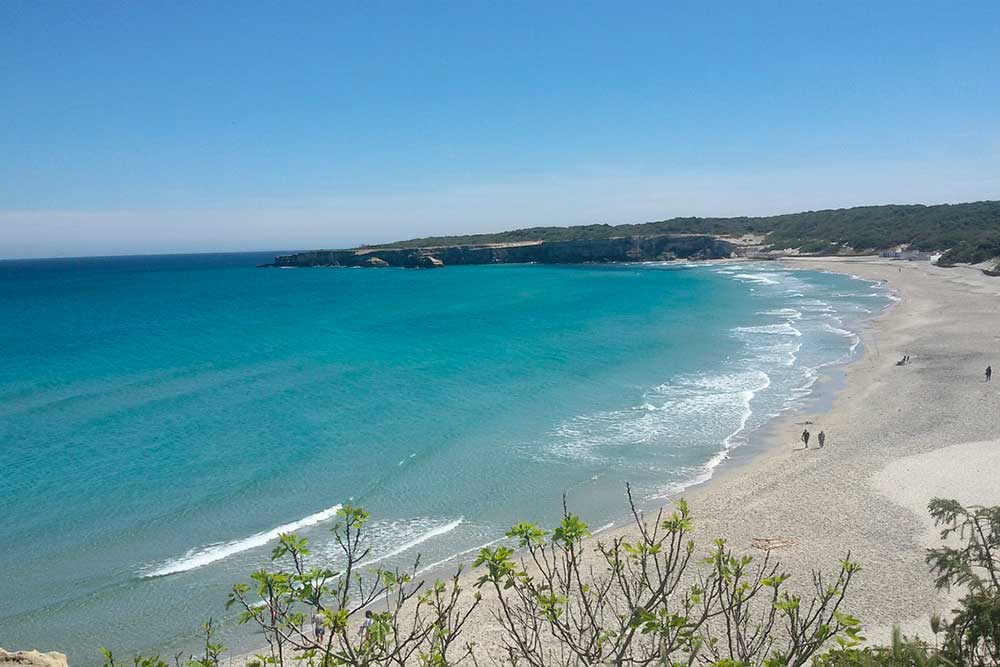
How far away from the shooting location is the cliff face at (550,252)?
12231 cm

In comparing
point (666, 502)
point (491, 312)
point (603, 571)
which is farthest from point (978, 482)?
point (491, 312)

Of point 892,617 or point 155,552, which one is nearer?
point 892,617

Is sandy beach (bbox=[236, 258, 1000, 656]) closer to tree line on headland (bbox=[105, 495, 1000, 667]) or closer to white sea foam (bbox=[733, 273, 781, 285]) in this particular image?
tree line on headland (bbox=[105, 495, 1000, 667])

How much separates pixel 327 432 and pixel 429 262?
4322 inches

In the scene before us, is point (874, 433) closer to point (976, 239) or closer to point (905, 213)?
point (976, 239)

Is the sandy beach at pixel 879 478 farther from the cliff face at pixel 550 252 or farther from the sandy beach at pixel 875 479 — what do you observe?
the cliff face at pixel 550 252

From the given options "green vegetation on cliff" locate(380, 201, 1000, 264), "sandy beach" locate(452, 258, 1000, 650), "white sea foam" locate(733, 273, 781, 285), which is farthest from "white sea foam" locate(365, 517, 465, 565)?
"green vegetation on cliff" locate(380, 201, 1000, 264)

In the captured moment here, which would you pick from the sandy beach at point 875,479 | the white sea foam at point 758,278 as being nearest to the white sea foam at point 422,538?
the sandy beach at point 875,479

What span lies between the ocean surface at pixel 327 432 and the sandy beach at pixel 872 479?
5.58ft

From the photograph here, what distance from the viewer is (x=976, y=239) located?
84.8 meters

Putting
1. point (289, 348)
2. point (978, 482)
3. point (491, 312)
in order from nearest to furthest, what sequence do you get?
point (978, 482) → point (289, 348) → point (491, 312)

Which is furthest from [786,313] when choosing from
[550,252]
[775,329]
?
[550,252]

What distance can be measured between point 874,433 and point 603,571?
14.0m

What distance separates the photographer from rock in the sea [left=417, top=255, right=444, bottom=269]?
134m
